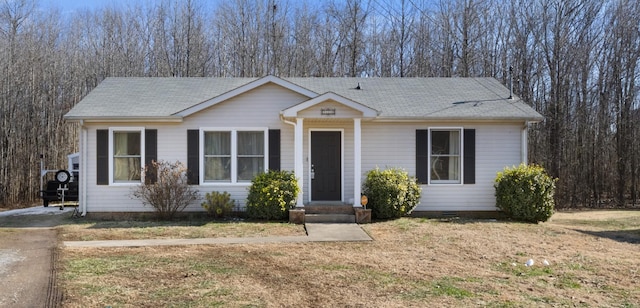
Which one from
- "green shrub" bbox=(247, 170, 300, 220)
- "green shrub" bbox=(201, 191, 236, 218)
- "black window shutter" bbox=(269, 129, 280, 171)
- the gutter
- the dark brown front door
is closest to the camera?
"green shrub" bbox=(247, 170, 300, 220)

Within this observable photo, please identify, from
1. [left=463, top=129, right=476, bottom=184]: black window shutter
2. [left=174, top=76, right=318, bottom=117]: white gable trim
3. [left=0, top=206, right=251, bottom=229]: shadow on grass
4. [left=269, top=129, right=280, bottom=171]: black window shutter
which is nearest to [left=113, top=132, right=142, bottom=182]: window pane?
[left=0, top=206, right=251, bottom=229]: shadow on grass

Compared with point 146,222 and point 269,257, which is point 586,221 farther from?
point 146,222

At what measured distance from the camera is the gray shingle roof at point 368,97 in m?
12.3

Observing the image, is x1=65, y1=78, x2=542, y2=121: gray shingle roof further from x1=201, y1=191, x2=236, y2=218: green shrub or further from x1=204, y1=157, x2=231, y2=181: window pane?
x1=201, y1=191, x2=236, y2=218: green shrub

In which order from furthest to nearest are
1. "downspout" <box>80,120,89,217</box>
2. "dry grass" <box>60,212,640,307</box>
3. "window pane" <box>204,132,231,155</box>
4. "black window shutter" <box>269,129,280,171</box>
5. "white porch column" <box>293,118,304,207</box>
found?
"window pane" <box>204,132,231,155</box>
"black window shutter" <box>269,129,280,171</box>
"downspout" <box>80,120,89,217</box>
"white porch column" <box>293,118,304,207</box>
"dry grass" <box>60,212,640,307</box>

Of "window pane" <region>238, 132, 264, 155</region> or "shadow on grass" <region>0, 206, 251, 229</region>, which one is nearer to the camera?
"shadow on grass" <region>0, 206, 251, 229</region>

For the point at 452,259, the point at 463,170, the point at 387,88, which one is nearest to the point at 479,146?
the point at 463,170

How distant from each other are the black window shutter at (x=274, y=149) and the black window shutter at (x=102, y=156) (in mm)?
4208

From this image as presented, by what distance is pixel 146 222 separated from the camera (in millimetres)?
11695

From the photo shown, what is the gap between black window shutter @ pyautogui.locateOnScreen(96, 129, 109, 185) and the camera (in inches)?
480

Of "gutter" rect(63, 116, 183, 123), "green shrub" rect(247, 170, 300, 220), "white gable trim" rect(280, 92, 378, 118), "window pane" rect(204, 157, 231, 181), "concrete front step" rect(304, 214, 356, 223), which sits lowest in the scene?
"concrete front step" rect(304, 214, 356, 223)

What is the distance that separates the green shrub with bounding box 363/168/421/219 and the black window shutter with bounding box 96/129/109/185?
22.1 feet

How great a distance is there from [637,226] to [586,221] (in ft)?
4.48

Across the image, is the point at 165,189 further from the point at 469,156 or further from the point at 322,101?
the point at 469,156
